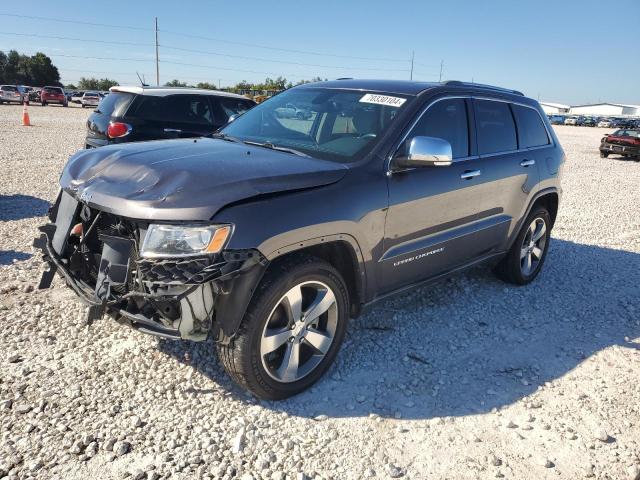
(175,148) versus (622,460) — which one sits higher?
(175,148)

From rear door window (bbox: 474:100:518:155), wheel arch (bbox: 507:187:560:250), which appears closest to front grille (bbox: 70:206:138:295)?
rear door window (bbox: 474:100:518:155)

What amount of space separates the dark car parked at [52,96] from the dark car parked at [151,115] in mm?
34080

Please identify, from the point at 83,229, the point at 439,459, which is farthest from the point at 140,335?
Result: the point at 439,459

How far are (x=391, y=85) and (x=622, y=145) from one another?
67.9 feet

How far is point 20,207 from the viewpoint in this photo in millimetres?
6938

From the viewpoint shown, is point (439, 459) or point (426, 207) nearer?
point (439, 459)

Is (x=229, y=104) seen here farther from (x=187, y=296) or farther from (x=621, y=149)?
(x=621, y=149)

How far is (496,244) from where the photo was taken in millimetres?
4660

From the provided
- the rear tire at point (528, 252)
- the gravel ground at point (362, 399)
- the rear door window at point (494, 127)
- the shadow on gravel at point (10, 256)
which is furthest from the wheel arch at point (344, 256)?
the shadow on gravel at point (10, 256)

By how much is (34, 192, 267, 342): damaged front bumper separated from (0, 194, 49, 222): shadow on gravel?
4255mm

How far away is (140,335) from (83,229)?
929 millimetres

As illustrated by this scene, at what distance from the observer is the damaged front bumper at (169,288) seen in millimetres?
2553

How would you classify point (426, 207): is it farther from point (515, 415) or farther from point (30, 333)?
point (30, 333)

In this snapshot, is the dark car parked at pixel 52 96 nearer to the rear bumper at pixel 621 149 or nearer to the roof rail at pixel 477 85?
the rear bumper at pixel 621 149
